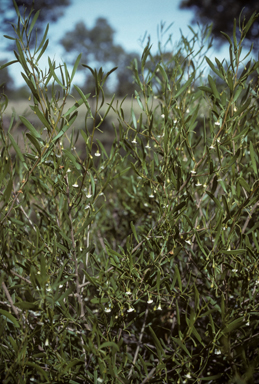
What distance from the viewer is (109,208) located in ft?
6.47

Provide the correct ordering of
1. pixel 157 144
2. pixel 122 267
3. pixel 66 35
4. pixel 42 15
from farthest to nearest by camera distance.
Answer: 1. pixel 66 35
2. pixel 42 15
3. pixel 157 144
4. pixel 122 267

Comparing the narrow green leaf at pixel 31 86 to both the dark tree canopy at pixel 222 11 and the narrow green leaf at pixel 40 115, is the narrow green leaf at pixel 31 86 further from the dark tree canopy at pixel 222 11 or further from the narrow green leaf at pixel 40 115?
the dark tree canopy at pixel 222 11

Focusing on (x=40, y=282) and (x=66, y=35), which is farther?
(x=66, y=35)

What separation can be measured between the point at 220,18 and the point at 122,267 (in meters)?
14.5

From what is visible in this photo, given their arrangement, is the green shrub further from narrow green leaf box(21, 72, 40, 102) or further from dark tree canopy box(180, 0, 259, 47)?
dark tree canopy box(180, 0, 259, 47)

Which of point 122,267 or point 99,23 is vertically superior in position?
point 99,23

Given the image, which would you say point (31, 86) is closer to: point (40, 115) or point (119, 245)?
point (40, 115)

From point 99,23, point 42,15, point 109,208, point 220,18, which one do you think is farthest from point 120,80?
point 109,208

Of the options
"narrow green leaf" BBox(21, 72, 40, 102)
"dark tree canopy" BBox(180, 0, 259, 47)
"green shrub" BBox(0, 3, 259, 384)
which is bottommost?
"green shrub" BBox(0, 3, 259, 384)

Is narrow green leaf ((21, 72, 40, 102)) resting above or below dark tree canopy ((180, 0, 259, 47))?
below

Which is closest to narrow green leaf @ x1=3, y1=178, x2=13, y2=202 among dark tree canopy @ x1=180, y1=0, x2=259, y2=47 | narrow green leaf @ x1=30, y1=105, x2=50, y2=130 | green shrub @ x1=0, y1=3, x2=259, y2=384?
green shrub @ x1=0, y1=3, x2=259, y2=384

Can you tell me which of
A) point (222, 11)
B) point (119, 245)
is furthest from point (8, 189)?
point (222, 11)

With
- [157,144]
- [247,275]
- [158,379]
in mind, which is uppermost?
[157,144]

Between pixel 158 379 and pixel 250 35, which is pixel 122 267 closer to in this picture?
pixel 158 379
